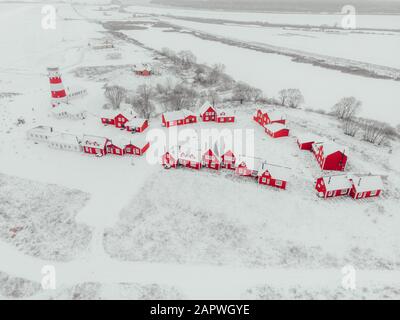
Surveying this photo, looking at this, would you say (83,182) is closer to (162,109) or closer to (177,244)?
(177,244)

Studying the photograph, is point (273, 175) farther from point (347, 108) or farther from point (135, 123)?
point (347, 108)

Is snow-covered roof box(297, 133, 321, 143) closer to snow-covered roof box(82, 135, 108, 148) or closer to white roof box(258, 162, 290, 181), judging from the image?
white roof box(258, 162, 290, 181)

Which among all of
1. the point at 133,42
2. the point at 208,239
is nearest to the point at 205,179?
the point at 208,239

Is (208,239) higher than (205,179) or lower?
lower

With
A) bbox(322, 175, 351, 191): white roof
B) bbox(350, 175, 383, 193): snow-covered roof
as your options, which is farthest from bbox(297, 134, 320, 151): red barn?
bbox(350, 175, 383, 193): snow-covered roof

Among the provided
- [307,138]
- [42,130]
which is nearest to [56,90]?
[42,130]

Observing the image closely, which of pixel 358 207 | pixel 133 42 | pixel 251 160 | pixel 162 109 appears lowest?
pixel 358 207

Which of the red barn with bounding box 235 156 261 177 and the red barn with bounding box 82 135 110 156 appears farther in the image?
the red barn with bounding box 82 135 110 156
